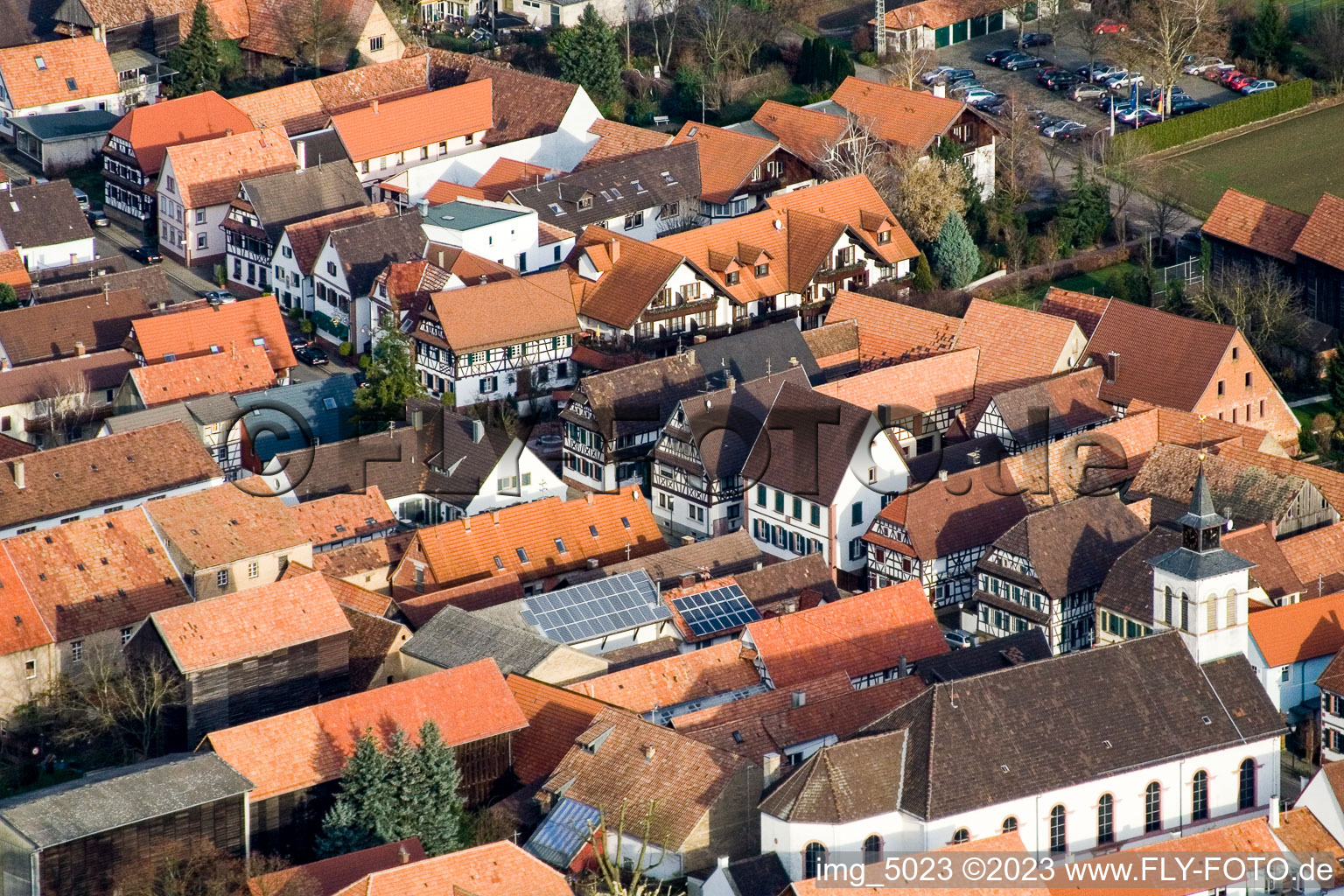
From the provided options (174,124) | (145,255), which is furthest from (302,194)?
(174,124)

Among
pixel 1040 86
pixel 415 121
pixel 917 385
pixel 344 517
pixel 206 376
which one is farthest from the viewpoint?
pixel 1040 86

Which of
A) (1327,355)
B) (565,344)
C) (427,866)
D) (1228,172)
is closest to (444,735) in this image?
(427,866)

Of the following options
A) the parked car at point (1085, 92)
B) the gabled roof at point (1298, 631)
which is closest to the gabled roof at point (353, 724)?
the gabled roof at point (1298, 631)

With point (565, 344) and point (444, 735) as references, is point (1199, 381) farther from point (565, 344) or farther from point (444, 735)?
point (444, 735)

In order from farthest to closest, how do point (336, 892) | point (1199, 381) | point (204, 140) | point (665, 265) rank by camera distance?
point (204, 140), point (665, 265), point (1199, 381), point (336, 892)

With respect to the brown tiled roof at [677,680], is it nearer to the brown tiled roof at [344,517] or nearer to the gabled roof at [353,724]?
the gabled roof at [353,724]

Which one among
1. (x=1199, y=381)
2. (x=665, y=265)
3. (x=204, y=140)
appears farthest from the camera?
(x=204, y=140)

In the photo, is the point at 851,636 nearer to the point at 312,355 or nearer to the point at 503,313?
the point at 503,313
